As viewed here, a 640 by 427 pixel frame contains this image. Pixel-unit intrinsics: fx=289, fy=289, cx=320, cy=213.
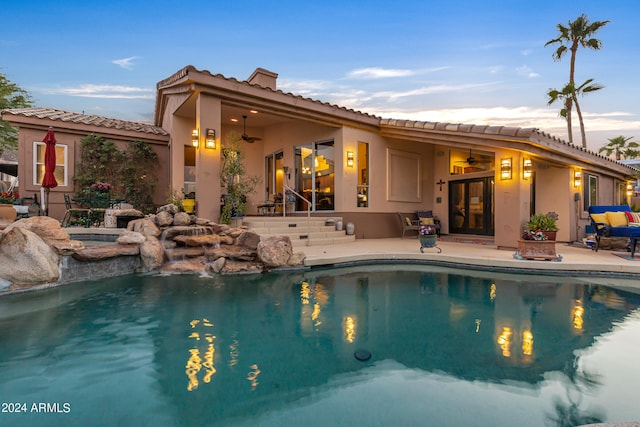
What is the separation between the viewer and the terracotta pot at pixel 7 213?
5.27 m

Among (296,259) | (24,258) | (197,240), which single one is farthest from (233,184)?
(24,258)

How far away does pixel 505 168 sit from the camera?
23.7ft

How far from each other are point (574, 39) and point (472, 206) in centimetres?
1337

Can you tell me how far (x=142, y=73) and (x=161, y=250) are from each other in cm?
1271

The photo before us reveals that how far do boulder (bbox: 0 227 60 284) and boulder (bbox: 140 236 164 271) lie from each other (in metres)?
1.16

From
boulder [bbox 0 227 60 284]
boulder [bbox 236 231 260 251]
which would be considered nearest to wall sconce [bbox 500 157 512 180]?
boulder [bbox 236 231 260 251]

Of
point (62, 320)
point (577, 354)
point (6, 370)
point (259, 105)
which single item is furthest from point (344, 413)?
point (259, 105)

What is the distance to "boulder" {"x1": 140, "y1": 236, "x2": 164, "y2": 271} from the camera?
498 centimetres

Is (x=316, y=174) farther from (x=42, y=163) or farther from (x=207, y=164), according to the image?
(x=42, y=163)

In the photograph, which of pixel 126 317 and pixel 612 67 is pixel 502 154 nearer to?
pixel 126 317

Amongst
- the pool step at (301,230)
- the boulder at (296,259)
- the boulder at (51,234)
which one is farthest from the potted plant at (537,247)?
the boulder at (51,234)

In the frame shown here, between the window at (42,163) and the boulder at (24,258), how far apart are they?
5.46 meters

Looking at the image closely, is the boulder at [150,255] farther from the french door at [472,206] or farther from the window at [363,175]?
the french door at [472,206]

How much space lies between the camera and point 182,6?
9.45 m
